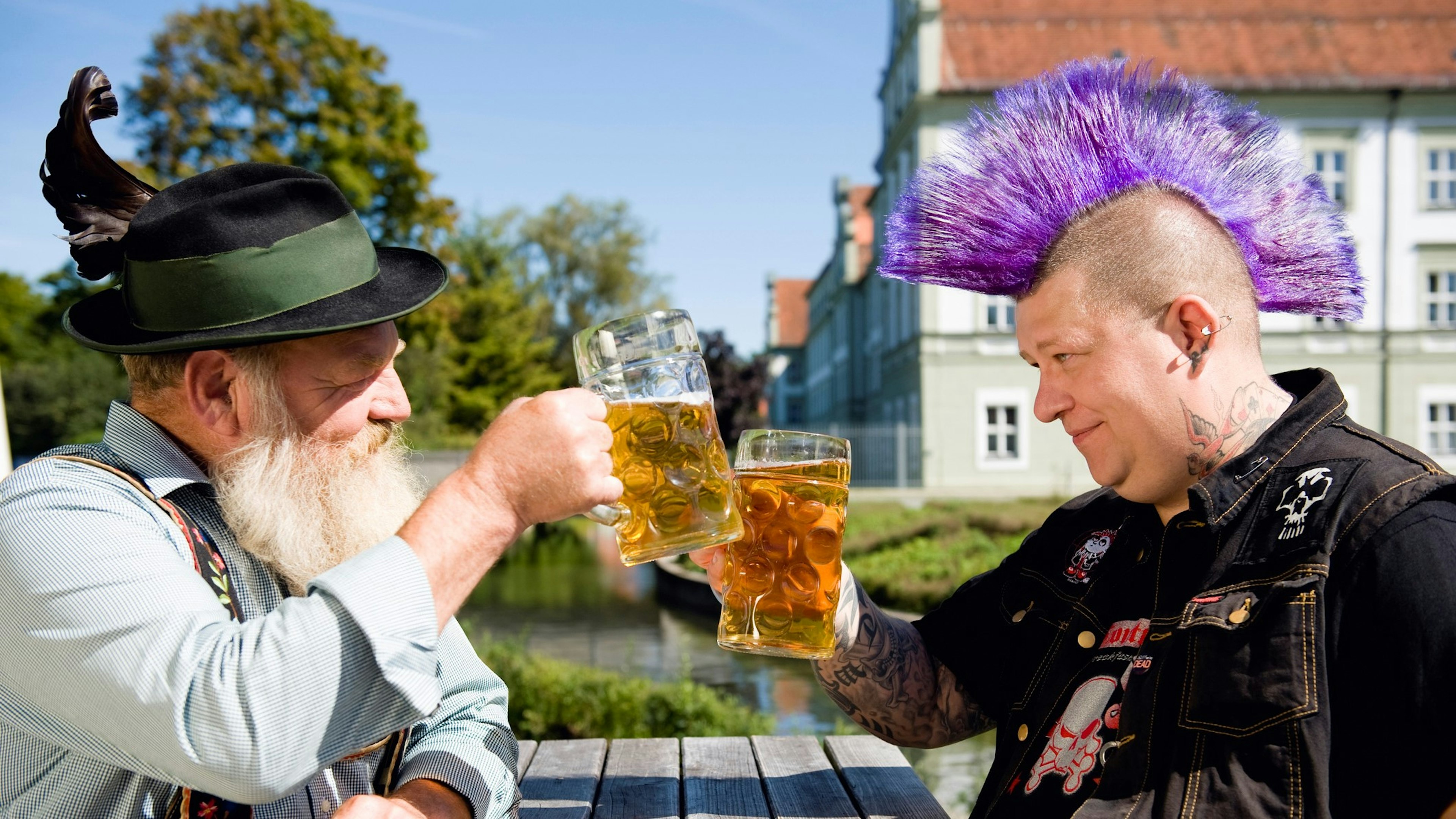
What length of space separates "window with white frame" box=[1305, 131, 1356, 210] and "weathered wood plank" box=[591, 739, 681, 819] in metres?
27.0

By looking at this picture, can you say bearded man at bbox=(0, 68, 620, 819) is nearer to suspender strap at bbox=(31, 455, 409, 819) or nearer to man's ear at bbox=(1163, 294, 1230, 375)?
suspender strap at bbox=(31, 455, 409, 819)

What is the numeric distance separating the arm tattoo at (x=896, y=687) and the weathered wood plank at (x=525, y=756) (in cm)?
86

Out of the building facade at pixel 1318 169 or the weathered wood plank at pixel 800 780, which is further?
the building facade at pixel 1318 169

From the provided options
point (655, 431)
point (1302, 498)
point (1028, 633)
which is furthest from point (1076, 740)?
point (655, 431)

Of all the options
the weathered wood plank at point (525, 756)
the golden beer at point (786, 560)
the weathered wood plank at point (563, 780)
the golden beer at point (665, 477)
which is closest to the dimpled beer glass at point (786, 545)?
the golden beer at point (786, 560)

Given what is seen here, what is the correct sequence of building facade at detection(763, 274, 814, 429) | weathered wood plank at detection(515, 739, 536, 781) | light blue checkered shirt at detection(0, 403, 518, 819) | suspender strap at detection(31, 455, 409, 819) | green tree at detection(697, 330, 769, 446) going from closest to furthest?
light blue checkered shirt at detection(0, 403, 518, 819)
suspender strap at detection(31, 455, 409, 819)
weathered wood plank at detection(515, 739, 536, 781)
green tree at detection(697, 330, 769, 446)
building facade at detection(763, 274, 814, 429)

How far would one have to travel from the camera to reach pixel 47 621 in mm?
1353

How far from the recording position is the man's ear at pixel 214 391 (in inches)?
67.5

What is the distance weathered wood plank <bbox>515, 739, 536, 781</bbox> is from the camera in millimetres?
2792

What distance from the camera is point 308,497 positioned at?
176cm

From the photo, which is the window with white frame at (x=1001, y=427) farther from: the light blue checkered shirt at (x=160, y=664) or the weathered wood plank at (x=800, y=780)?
the light blue checkered shirt at (x=160, y=664)

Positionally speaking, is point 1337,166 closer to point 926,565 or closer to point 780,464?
point 926,565

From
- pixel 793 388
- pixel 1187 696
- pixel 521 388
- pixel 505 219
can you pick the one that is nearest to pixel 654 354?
pixel 1187 696

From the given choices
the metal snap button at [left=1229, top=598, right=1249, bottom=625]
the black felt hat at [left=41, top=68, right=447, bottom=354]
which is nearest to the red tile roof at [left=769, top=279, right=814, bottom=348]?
the black felt hat at [left=41, top=68, right=447, bottom=354]
